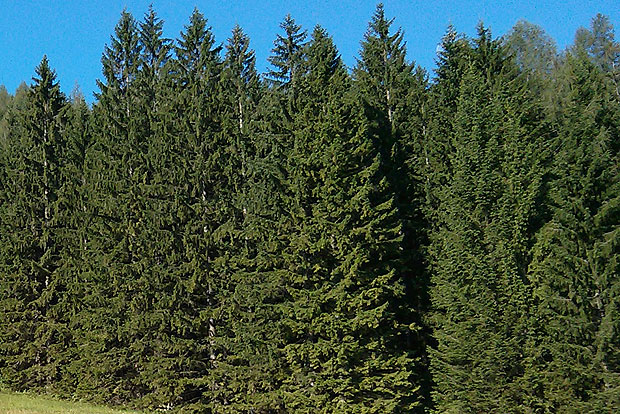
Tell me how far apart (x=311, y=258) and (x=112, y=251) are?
8.75 meters

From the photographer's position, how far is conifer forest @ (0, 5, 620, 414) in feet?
45.5

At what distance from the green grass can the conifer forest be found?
1.26m

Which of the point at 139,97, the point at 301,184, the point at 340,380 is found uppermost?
the point at 139,97

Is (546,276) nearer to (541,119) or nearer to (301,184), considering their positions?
(541,119)

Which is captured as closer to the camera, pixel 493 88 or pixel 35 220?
pixel 493 88

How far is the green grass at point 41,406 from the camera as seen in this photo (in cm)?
1559

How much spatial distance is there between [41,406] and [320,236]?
10520 mm

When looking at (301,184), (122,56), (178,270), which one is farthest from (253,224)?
(122,56)

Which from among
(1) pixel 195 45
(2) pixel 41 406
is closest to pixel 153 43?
(1) pixel 195 45

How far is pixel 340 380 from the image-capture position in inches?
569

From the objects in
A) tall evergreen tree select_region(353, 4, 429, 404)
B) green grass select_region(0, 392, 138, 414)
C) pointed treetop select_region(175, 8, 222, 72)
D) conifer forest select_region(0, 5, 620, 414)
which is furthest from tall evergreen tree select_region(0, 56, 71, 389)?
tall evergreen tree select_region(353, 4, 429, 404)

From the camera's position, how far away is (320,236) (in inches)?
609

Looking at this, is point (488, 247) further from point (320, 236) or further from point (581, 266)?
point (320, 236)

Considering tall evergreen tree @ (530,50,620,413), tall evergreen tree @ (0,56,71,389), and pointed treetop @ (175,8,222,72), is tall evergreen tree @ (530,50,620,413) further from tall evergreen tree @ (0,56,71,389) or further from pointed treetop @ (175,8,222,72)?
tall evergreen tree @ (0,56,71,389)
